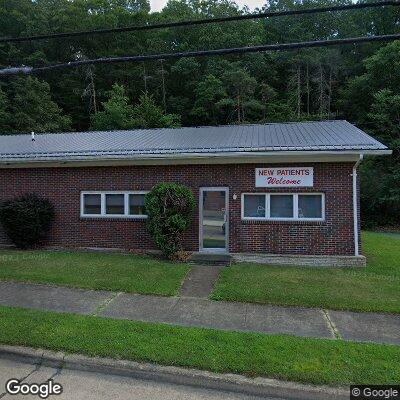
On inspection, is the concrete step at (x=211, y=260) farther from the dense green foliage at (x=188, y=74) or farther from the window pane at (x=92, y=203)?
the dense green foliage at (x=188, y=74)

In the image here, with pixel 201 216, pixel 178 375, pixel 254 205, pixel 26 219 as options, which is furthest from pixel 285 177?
pixel 26 219

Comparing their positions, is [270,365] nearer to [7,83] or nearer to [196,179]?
[196,179]

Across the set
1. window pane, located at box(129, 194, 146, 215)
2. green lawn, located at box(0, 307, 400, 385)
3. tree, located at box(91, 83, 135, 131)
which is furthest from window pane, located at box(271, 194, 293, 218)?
tree, located at box(91, 83, 135, 131)

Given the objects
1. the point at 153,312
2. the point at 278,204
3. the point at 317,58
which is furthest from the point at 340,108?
the point at 153,312

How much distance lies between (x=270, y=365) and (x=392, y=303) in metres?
4.01

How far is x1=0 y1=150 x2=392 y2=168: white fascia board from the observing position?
10945mm

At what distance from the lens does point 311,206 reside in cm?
1146

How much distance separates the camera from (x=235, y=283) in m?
8.93

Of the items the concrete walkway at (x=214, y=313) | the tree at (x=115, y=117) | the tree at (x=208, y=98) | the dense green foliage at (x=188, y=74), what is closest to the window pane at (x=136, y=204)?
the concrete walkway at (x=214, y=313)

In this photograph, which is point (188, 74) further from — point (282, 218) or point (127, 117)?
point (282, 218)

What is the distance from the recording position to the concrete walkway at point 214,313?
6250mm

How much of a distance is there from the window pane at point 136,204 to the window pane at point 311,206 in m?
5.05

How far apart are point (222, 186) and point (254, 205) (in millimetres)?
1159

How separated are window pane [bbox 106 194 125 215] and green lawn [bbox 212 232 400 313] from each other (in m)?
4.41
